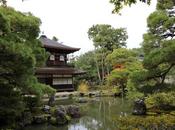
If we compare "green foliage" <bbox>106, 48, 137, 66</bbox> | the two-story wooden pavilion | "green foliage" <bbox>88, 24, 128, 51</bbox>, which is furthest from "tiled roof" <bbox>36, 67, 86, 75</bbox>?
"green foliage" <bbox>88, 24, 128, 51</bbox>

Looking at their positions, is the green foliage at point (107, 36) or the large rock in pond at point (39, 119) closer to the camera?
the large rock in pond at point (39, 119)

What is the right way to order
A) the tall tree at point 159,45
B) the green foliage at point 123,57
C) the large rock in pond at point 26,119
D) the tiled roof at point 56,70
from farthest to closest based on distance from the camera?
1. the green foliage at point 123,57
2. the tiled roof at point 56,70
3. the large rock in pond at point 26,119
4. the tall tree at point 159,45

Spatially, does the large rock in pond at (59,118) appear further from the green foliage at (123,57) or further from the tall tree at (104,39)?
the tall tree at (104,39)

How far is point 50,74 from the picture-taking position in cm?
3247

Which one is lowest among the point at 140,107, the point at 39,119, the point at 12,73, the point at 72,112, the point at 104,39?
the point at 39,119

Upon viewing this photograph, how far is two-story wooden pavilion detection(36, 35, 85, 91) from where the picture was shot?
3228 centimetres

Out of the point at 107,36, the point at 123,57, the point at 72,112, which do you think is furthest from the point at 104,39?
the point at 72,112

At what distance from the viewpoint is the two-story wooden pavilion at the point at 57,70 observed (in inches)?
1271

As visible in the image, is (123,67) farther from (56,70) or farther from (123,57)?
(56,70)

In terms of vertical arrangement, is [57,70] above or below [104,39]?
below

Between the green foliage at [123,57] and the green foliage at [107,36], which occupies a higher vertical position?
the green foliage at [107,36]

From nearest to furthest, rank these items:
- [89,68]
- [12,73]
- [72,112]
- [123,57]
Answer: [12,73] → [72,112] → [123,57] → [89,68]

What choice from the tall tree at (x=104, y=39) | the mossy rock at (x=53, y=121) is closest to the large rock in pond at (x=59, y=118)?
the mossy rock at (x=53, y=121)

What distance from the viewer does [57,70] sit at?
32812mm
